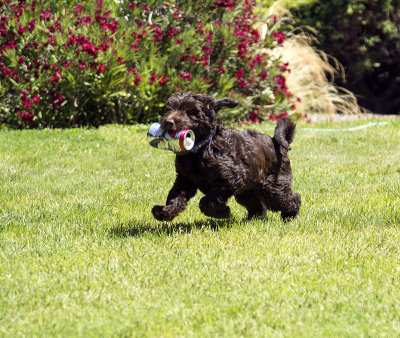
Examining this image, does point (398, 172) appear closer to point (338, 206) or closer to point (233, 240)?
point (338, 206)

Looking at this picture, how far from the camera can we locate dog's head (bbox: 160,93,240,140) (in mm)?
4602

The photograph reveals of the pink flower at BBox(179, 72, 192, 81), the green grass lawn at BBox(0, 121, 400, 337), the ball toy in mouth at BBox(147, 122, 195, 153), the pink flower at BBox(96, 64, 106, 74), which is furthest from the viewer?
the pink flower at BBox(179, 72, 192, 81)

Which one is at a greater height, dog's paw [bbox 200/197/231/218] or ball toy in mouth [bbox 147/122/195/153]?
ball toy in mouth [bbox 147/122/195/153]

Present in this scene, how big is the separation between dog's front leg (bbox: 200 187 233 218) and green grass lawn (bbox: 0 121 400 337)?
0.20m

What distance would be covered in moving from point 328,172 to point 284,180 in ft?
8.00

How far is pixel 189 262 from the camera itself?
4199 millimetres

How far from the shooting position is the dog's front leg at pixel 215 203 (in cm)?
479

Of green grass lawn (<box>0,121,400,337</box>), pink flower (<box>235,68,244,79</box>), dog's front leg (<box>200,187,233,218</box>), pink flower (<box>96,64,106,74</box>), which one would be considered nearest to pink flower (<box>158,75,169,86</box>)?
pink flower (<box>96,64,106,74</box>)

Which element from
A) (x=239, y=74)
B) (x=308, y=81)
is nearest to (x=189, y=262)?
(x=239, y=74)

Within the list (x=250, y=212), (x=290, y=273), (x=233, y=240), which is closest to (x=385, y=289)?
(x=290, y=273)

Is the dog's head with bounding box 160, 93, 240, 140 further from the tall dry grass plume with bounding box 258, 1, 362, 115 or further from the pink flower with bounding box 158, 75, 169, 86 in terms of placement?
the tall dry grass plume with bounding box 258, 1, 362, 115

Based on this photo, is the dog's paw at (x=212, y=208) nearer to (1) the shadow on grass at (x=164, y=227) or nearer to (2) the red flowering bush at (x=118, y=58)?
(1) the shadow on grass at (x=164, y=227)

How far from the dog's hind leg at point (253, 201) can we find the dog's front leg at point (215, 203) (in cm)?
73

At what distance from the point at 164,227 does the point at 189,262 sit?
1.05m
